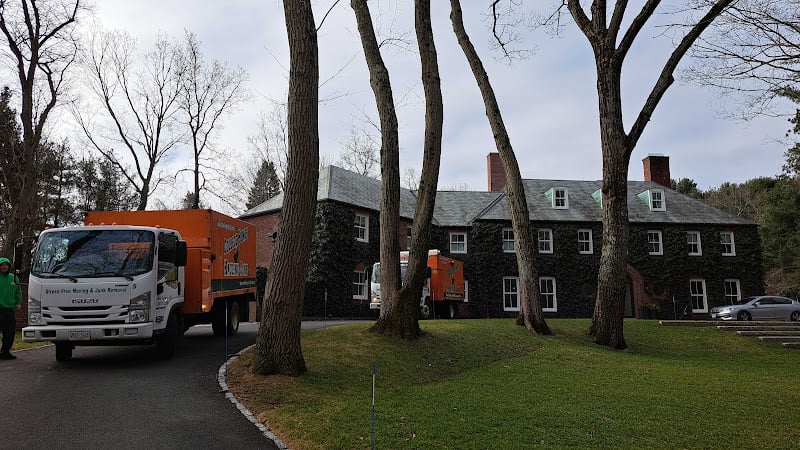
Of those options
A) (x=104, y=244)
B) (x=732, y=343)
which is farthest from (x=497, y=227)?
(x=104, y=244)

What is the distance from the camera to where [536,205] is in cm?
3591

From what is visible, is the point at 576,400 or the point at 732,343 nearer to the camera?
the point at 576,400

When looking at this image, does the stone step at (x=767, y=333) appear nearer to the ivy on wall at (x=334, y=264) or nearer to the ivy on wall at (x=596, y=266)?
the ivy on wall at (x=596, y=266)

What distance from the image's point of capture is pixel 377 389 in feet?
29.0

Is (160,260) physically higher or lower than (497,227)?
lower

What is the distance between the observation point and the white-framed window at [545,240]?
112ft

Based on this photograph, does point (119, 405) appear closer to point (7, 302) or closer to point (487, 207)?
point (7, 302)

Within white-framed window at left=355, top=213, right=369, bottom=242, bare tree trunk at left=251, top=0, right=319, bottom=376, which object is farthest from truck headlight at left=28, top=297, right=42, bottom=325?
white-framed window at left=355, top=213, right=369, bottom=242

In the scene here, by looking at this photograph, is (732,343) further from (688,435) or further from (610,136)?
(688,435)

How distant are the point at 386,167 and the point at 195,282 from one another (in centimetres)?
497

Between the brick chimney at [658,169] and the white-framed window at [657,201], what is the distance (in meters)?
3.26

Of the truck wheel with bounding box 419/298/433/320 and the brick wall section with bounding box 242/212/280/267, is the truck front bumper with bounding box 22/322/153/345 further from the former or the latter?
the brick wall section with bounding box 242/212/280/267

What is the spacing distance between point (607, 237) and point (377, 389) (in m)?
10.3

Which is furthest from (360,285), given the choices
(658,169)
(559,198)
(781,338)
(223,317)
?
(658,169)
